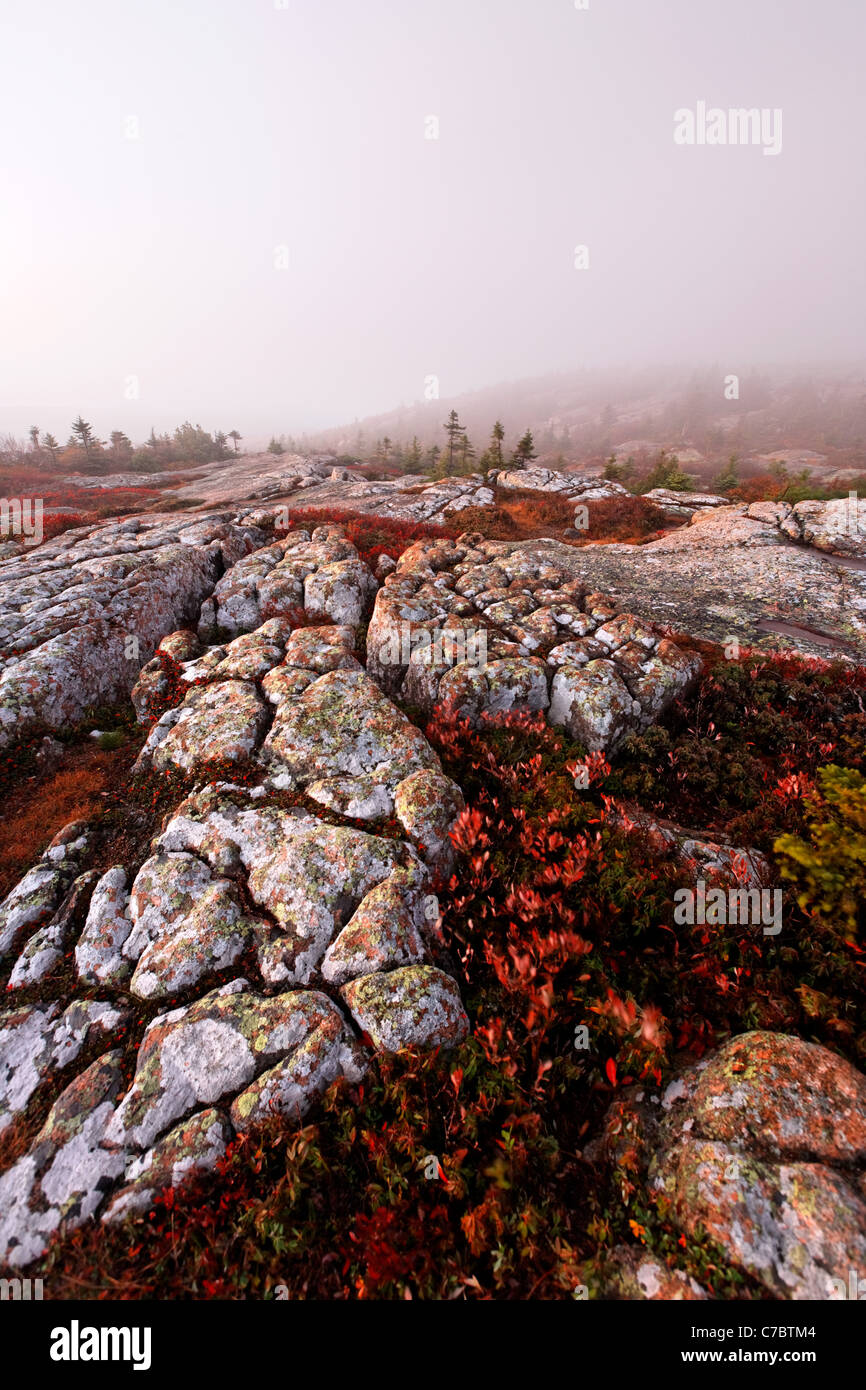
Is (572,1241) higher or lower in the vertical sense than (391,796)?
lower

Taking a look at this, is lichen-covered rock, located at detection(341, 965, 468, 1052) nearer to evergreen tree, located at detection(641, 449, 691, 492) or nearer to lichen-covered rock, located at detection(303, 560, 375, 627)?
lichen-covered rock, located at detection(303, 560, 375, 627)

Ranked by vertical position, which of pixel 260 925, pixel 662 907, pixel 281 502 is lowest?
pixel 662 907

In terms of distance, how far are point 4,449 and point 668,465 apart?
12038 cm

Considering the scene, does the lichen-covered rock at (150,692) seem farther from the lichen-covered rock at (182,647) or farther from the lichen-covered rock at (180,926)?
the lichen-covered rock at (180,926)

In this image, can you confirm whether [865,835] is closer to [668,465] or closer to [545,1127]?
[545,1127]

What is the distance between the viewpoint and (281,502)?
33.7 meters

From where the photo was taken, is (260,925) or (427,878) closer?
(260,925)

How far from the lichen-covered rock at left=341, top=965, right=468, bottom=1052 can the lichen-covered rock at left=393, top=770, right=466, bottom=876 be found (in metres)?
1.68

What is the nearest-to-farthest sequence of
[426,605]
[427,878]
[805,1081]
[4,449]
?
1. [805,1081]
2. [427,878]
3. [426,605]
4. [4,449]

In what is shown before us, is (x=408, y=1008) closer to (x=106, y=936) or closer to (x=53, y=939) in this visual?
(x=106, y=936)

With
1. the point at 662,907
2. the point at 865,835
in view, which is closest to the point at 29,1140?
the point at 662,907

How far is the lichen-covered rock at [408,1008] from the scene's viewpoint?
4.83 metres

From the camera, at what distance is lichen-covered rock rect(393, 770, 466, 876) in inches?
270
